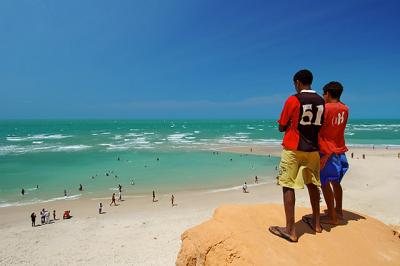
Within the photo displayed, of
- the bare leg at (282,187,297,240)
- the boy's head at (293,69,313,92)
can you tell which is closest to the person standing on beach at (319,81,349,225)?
the boy's head at (293,69,313,92)

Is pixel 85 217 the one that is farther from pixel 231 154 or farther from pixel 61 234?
pixel 231 154

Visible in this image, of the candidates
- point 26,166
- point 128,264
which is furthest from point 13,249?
point 26,166

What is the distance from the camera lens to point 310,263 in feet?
11.4

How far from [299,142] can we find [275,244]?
138 cm

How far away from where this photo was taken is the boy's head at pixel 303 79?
168 inches

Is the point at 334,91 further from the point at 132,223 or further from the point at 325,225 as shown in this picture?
the point at 132,223

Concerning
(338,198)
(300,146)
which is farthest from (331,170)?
(300,146)

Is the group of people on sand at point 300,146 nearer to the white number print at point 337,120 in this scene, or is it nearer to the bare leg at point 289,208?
the bare leg at point 289,208

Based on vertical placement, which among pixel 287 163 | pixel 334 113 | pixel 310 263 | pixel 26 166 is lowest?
pixel 26 166

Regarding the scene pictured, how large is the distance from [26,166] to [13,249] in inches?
1173

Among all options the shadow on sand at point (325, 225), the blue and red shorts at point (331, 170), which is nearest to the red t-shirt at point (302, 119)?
the blue and red shorts at point (331, 170)

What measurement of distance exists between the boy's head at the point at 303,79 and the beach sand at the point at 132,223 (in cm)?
992

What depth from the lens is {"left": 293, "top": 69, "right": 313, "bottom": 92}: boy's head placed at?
426 cm

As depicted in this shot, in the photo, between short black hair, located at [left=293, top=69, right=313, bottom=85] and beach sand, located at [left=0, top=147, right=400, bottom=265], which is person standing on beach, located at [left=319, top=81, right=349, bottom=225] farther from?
beach sand, located at [left=0, top=147, right=400, bottom=265]
